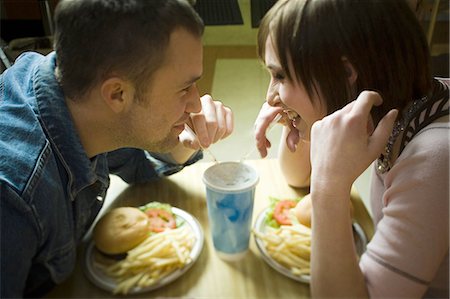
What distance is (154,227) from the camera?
3.12 ft

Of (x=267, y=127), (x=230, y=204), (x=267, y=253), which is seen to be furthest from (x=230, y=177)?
→ (x=267, y=127)

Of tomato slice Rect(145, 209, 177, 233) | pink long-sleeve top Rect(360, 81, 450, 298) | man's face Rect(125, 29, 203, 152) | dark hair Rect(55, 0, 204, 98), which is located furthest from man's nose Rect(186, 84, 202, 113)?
pink long-sleeve top Rect(360, 81, 450, 298)

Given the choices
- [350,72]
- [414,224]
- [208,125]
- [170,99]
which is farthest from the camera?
[208,125]

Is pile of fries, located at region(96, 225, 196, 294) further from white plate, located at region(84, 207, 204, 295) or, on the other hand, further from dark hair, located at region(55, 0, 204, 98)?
dark hair, located at region(55, 0, 204, 98)

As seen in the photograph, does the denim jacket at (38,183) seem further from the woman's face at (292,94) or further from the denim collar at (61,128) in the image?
the woman's face at (292,94)

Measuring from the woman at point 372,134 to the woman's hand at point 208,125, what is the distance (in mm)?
249

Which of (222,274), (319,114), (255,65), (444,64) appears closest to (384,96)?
(319,114)

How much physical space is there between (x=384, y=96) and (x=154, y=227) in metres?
0.52

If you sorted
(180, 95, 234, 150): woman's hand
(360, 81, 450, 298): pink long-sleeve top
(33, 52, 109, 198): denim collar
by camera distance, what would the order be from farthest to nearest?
(180, 95, 234, 150): woman's hand → (33, 52, 109, 198): denim collar → (360, 81, 450, 298): pink long-sleeve top

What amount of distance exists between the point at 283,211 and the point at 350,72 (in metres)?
0.34

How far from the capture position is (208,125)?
3.51 feet

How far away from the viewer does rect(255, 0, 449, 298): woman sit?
0.73m

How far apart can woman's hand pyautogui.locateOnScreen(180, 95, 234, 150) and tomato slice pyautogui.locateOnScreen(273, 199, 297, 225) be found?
21cm

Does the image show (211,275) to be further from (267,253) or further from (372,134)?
(372,134)
